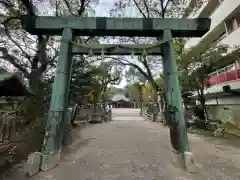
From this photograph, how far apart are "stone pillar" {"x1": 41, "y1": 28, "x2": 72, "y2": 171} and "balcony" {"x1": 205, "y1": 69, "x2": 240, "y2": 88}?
1184 cm

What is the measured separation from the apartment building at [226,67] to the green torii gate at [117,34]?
24.3 ft

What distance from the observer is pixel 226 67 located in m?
15.6

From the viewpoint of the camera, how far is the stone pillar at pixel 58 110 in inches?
206

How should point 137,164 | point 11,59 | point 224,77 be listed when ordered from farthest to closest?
point 224,77
point 11,59
point 137,164

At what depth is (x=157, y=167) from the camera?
548cm

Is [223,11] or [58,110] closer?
[58,110]

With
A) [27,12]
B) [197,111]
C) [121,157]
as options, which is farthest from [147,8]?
[121,157]

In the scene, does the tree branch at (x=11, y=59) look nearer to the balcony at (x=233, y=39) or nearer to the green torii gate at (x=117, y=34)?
the green torii gate at (x=117, y=34)

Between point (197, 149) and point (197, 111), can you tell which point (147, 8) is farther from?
point (197, 149)

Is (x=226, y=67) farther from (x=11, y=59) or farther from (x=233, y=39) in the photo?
(x=11, y=59)

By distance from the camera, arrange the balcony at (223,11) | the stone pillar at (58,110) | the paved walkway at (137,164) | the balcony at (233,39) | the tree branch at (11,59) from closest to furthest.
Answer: the paved walkway at (137,164)
the stone pillar at (58,110)
the tree branch at (11,59)
the balcony at (233,39)
the balcony at (223,11)

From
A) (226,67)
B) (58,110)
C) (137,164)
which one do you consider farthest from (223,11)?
(58,110)

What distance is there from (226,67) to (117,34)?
12.5m

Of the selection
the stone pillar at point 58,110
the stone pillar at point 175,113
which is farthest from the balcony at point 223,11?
the stone pillar at point 58,110
